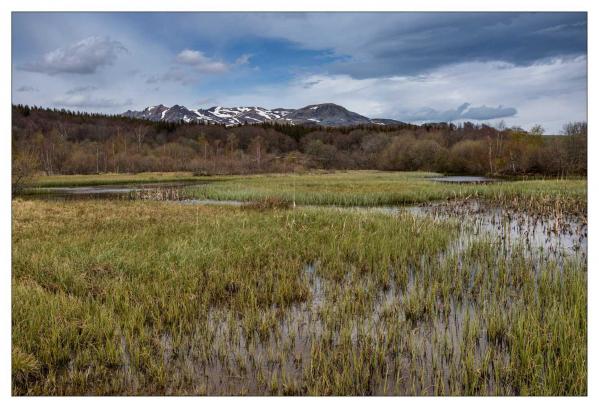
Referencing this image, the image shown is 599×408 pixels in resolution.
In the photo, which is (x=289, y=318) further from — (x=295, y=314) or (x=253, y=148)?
(x=253, y=148)

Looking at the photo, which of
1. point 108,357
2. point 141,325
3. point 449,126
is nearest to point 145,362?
point 108,357

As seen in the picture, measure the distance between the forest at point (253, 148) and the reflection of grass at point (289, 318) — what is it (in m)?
20.9

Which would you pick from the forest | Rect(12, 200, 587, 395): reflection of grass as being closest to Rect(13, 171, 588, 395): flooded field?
Rect(12, 200, 587, 395): reflection of grass

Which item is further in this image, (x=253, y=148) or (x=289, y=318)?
(x=253, y=148)

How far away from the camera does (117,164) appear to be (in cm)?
7656

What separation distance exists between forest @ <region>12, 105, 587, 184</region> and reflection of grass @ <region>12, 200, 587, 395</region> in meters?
20.9

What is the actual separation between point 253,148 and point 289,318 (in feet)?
365

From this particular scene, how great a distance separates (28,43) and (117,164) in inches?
3082

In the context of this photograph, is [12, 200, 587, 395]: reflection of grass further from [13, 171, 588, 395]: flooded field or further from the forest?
the forest

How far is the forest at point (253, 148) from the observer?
50969 millimetres

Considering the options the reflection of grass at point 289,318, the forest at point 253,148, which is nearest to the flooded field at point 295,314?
the reflection of grass at point 289,318

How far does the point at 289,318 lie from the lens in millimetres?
6590

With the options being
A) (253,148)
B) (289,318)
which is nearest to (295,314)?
(289,318)
